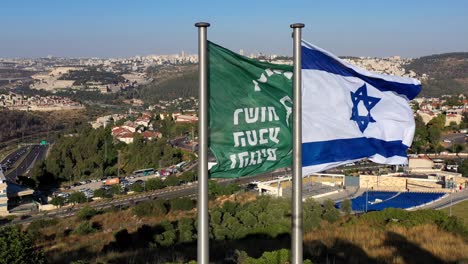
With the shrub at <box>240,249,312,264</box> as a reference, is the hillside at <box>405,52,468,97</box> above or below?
above

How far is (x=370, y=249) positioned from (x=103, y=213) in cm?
1093

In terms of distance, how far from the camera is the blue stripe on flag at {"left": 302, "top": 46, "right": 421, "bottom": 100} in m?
2.75

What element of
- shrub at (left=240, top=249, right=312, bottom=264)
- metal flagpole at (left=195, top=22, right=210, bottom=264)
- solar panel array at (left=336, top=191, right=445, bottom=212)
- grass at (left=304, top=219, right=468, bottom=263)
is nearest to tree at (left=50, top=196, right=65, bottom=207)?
solar panel array at (left=336, top=191, right=445, bottom=212)

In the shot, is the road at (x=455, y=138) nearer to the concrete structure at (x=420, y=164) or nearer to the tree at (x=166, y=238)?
the concrete structure at (x=420, y=164)

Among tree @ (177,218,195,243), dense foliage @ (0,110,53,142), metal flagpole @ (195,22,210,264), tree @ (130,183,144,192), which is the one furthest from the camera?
dense foliage @ (0,110,53,142)

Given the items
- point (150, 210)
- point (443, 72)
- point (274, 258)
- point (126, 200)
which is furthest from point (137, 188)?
point (443, 72)

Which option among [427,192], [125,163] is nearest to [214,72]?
[427,192]

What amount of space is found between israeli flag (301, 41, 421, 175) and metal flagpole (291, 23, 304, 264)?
4.5 inches

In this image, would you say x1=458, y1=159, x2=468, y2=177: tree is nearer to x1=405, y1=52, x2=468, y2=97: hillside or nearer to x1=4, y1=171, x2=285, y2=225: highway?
x1=4, y1=171, x2=285, y2=225: highway

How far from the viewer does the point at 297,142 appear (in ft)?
8.64

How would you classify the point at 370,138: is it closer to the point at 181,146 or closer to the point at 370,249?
the point at 370,249

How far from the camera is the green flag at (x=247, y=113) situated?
8.40 feet

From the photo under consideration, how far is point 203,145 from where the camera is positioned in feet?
8.06

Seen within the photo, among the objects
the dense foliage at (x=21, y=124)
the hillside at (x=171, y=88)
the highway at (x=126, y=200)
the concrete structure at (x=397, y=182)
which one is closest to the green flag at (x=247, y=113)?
the highway at (x=126, y=200)
